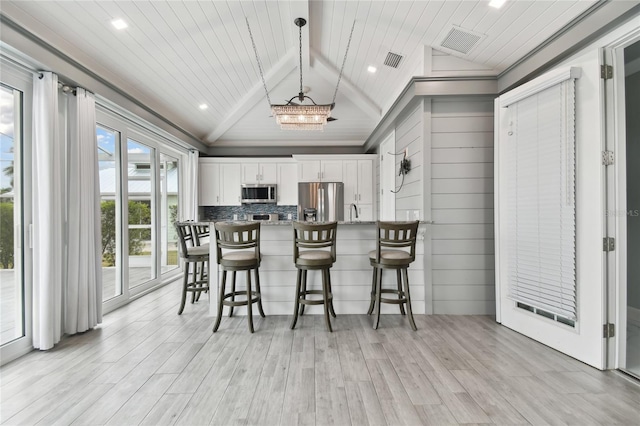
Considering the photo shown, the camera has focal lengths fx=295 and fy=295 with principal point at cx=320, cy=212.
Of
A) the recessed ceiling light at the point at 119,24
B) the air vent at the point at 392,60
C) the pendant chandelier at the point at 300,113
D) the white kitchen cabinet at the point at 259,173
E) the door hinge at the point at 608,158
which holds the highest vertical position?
the air vent at the point at 392,60

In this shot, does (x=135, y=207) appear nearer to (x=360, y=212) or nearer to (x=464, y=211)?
(x=360, y=212)

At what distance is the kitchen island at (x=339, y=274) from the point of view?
3320 mm

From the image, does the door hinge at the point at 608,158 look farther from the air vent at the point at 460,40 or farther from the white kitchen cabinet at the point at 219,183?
the white kitchen cabinet at the point at 219,183

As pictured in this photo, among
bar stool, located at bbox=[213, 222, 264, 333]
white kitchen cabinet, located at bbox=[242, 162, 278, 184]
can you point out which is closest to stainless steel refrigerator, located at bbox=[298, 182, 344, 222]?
white kitchen cabinet, located at bbox=[242, 162, 278, 184]

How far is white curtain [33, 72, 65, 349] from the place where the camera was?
8.11ft

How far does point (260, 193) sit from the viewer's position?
629 centimetres

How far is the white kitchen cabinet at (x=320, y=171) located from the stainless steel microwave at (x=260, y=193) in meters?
0.69

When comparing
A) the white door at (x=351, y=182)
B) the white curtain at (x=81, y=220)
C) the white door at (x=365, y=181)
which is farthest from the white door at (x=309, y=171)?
the white curtain at (x=81, y=220)

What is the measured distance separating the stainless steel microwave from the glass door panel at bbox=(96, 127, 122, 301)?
2730mm

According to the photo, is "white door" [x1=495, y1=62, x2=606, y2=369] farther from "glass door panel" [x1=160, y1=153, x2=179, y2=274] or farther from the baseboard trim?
"glass door panel" [x1=160, y1=153, x2=179, y2=274]

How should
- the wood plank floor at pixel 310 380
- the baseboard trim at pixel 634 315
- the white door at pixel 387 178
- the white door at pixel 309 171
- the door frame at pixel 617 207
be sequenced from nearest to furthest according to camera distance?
the wood plank floor at pixel 310 380
the door frame at pixel 617 207
the baseboard trim at pixel 634 315
the white door at pixel 387 178
the white door at pixel 309 171

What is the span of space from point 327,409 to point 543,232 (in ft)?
7.49

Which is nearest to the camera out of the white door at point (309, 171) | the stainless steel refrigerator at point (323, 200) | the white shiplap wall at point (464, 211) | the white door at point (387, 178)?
the white shiplap wall at point (464, 211)

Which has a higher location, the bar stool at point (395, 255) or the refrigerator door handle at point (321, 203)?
the refrigerator door handle at point (321, 203)
